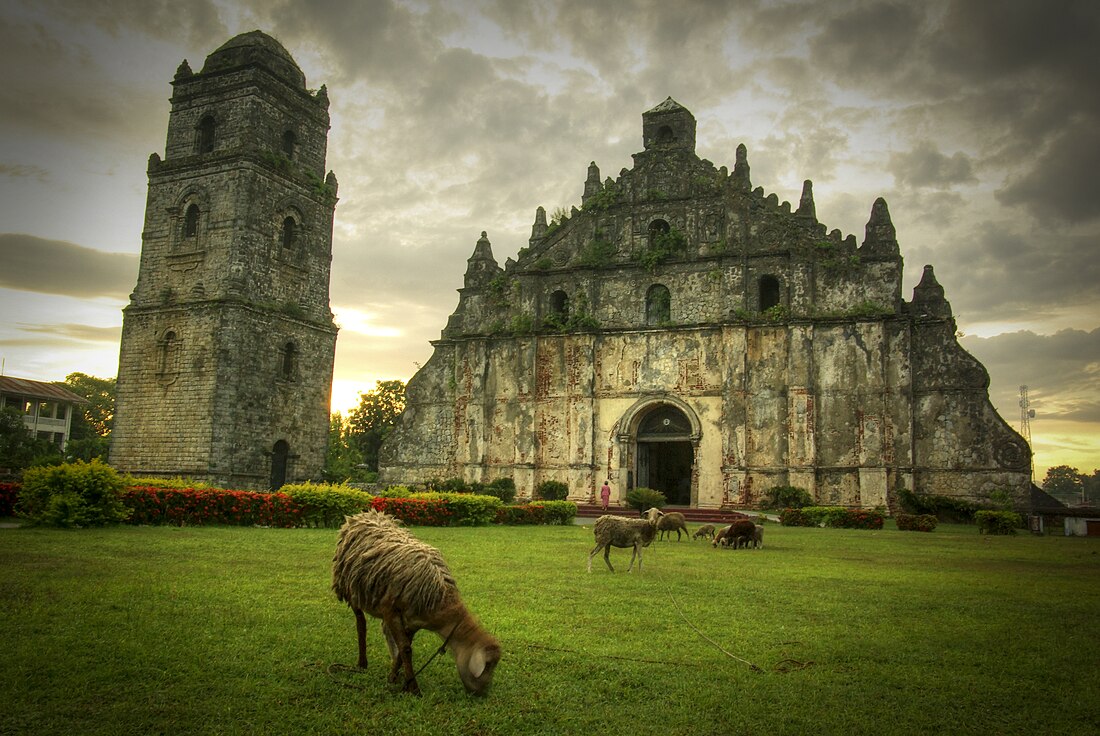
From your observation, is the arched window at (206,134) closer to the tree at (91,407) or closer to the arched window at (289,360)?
the arched window at (289,360)

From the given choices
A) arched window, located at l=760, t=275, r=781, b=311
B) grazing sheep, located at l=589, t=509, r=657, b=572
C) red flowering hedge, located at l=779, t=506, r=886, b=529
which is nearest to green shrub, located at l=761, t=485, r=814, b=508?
red flowering hedge, located at l=779, t=506, r=886, b=529

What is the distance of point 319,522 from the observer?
61.1 feet

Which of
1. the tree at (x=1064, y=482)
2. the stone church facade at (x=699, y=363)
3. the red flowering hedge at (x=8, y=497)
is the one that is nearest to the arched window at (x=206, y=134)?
the stone church facade at (x=699, y=363)

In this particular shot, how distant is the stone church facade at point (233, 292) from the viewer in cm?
2909

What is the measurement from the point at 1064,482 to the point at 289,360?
4175 inches

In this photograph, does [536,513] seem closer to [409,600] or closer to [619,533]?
[619,533]

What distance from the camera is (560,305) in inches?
1217

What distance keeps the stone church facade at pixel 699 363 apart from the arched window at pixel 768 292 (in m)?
0.08

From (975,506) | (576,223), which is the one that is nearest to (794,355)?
(975,506)

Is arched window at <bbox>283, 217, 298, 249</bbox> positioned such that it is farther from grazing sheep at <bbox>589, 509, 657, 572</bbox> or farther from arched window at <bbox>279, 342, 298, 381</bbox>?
→ grazing sheep at <bbox>589, 509, 657, 572</bbox>

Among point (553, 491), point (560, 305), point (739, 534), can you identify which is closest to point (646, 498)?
point (553, 491)

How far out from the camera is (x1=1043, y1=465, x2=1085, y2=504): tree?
100 metres

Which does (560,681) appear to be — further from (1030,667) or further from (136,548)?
(136,548)

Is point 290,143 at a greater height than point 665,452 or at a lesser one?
greater
